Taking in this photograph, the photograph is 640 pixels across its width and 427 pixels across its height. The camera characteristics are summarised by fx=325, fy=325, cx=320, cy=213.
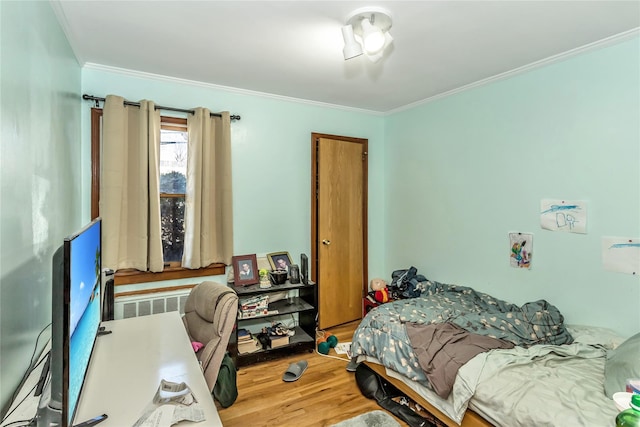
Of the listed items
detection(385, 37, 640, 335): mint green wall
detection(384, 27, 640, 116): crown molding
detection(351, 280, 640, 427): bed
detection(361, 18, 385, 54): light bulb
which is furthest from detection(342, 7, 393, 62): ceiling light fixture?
detection(351, 280, 640, 427): bed

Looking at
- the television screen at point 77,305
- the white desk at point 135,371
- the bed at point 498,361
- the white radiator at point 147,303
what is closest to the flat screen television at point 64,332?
the television screen at point 77,305

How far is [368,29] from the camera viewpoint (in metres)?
1.83

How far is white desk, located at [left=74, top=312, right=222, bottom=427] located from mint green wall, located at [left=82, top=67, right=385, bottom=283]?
1276 mm

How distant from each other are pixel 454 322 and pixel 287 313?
1.46 meters

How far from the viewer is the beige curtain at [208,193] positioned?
286cm

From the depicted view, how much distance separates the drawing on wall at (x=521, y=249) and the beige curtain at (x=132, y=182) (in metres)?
2.94

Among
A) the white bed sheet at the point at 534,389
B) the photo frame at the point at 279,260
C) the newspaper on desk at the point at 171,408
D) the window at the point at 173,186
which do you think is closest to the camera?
the newspaper on desk at the point at 171,408

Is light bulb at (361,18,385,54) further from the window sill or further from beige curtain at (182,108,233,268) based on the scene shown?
the window sill

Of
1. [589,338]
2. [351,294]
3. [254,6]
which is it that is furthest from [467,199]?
[254,6]

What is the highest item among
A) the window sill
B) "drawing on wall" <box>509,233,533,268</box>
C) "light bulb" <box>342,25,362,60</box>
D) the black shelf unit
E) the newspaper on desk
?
"light bulb" <box>342,25,362,60</box>

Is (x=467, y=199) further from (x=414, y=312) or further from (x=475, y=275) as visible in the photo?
(x=414, y=312)

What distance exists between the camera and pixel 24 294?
1.28 metres

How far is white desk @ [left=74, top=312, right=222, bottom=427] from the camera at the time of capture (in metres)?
1.09

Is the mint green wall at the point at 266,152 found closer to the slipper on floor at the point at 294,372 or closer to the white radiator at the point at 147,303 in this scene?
the white radiator at the point at 147,303
